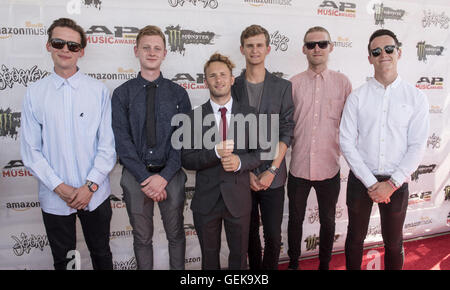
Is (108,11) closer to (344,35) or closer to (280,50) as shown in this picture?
(280,50)

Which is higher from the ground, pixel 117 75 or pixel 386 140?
pixel 117 75

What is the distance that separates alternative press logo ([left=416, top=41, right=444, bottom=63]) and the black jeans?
2.22 metres

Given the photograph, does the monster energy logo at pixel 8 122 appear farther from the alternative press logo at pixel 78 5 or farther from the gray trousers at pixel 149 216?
the gray trousers at pixel 149 216

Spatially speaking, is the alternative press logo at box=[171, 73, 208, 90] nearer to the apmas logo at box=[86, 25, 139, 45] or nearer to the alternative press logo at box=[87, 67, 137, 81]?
the alternative press logo at box=[87, 67, 137, 81]

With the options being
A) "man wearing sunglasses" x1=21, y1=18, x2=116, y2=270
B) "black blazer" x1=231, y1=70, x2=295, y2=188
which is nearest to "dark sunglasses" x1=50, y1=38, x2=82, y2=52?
"man wearing sunglasses" x1=21, y1=18, x2=116, y2=270

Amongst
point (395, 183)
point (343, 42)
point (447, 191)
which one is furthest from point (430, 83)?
point (395, 183)

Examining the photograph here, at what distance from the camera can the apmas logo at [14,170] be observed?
112 inches

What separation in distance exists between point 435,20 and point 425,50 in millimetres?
389

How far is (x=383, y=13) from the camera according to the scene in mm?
3467

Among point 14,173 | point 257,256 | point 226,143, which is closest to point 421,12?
point 226,143

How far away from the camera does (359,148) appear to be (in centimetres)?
241

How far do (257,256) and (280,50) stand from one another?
220cm

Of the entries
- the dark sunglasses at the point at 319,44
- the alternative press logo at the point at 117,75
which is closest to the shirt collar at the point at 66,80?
the alternative press logo at the point at 117,75

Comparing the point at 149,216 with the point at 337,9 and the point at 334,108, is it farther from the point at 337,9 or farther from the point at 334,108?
the point at 337,9
